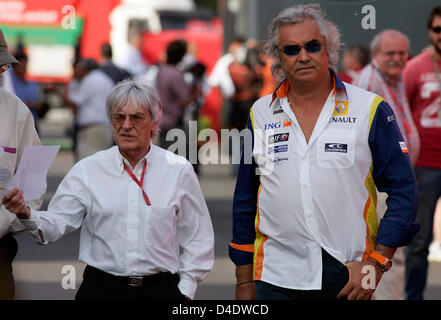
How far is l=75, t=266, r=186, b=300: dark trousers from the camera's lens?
176 inches

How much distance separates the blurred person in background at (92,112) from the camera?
40.3 ft

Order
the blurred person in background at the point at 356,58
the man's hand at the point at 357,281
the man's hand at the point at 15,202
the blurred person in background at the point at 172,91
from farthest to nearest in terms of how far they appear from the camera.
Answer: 1. the blurred person in background at the point at 172,91
2. the blurred person in background at the point at 356,58
3. the man's hand at the point at 15,202
4. the man's hand at the point at 357,281

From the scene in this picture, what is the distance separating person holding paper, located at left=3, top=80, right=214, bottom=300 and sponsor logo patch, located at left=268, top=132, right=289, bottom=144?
1.60 feet

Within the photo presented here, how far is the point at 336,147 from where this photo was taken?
14.0ft

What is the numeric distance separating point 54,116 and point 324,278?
28.8 metres

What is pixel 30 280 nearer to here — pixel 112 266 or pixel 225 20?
pixel 112 266

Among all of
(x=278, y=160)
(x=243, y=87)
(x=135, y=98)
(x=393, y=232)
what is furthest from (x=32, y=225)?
(x=243, y=87)

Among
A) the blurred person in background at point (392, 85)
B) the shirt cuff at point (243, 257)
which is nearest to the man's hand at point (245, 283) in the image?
the shirt cuff at point (243, 257)

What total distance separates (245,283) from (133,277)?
0.50 meters

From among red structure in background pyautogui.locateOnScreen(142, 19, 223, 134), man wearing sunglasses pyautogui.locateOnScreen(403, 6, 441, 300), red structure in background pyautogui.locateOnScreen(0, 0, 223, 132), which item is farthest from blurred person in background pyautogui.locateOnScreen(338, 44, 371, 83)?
red structure in background pyautogui.locateOnScreen(142, 19, 223, 134)

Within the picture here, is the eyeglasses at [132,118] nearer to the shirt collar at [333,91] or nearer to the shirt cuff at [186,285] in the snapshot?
the shirt collar at [333,91]

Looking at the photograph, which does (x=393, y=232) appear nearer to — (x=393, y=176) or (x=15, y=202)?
(x=393, y=176)

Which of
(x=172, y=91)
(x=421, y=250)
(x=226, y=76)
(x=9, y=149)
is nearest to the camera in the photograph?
(x=9, y=149)

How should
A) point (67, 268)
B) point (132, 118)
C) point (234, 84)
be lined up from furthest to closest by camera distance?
point (234, 84) → point (67, 268) → point (132, 118)
